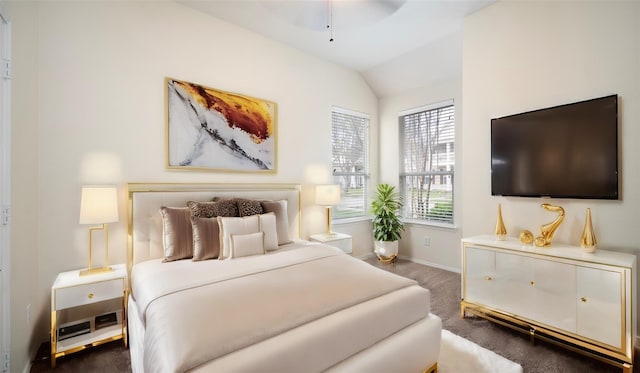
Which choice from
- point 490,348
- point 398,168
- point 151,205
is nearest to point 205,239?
point 151,205

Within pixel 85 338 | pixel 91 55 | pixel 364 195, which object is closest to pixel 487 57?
pixel 364 195

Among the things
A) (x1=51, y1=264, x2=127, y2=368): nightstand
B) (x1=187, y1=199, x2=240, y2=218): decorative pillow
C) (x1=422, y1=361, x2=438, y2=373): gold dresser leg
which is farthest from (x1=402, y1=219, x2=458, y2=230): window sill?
(x1=51, y1=264, x2=127, y2=368): nightstand

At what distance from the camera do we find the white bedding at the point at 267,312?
1127mm

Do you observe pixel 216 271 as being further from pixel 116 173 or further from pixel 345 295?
pixel 116 173

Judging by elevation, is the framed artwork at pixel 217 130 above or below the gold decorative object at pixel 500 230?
above

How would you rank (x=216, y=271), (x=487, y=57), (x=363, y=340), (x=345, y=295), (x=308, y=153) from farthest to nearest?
(x=308, y=153)
(x=487, y=57)
(x=216, y=271)
(x=345, y=295)
(x=363, y=340)

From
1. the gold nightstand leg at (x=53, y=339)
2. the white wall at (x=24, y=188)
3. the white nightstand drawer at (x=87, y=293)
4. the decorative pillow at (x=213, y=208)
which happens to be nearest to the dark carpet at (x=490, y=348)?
the gold nightstand leg at (x=53, y=339)

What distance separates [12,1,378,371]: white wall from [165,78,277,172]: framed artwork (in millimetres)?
98

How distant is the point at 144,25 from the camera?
8.71 feet

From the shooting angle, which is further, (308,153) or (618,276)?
(308,153)

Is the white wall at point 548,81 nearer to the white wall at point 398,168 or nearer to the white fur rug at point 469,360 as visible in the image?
the white wall at point 398,168

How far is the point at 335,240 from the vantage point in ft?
11.8

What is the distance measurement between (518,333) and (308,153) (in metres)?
2.99

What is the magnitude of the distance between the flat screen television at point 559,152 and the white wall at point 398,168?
1146mm
